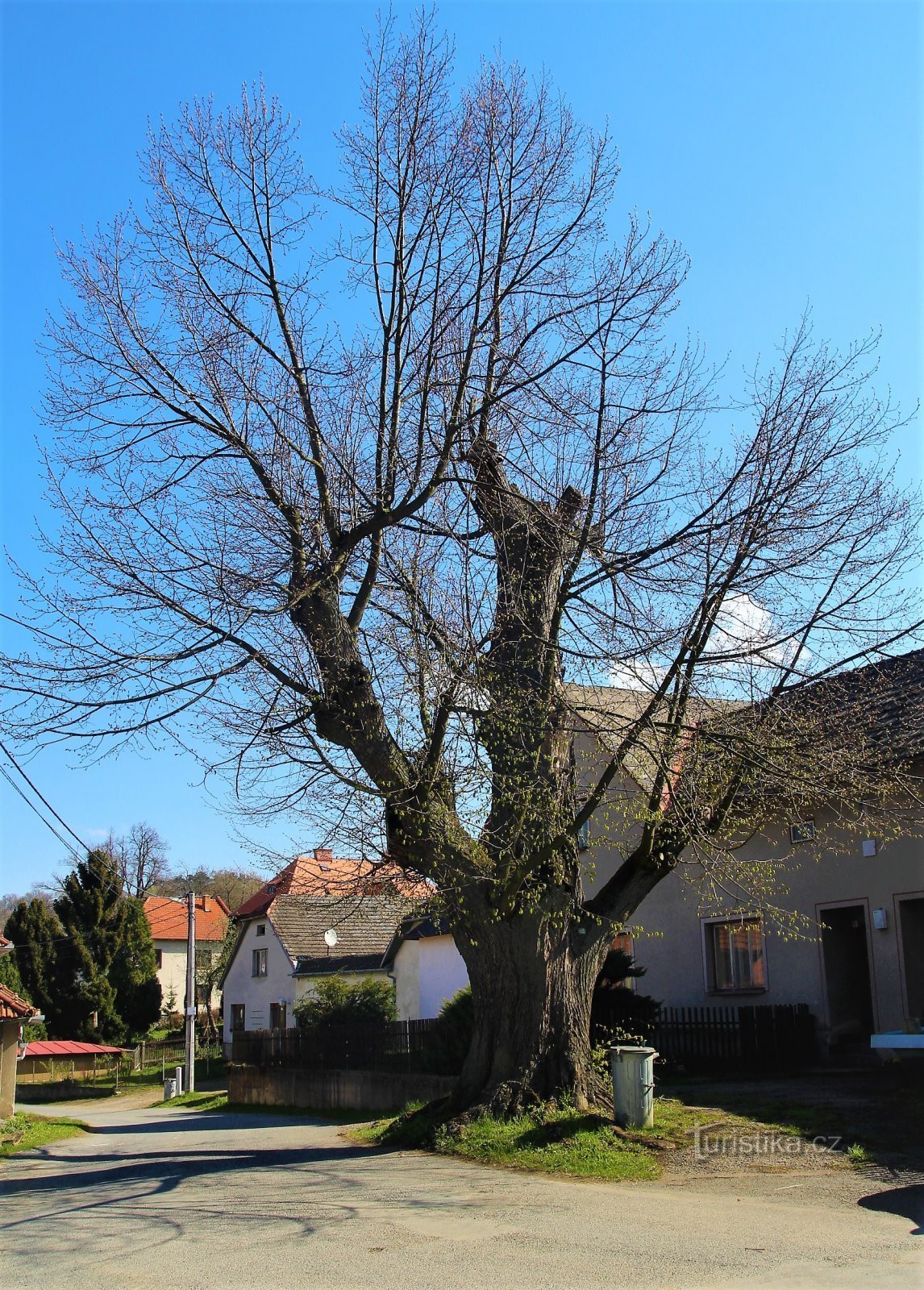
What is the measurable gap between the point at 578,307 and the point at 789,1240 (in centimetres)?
933

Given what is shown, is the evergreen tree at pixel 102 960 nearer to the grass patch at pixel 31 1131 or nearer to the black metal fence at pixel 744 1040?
the grass patch at pixel 31 1131

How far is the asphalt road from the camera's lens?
680 cm

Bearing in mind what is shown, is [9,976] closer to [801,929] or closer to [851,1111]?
[801,929]

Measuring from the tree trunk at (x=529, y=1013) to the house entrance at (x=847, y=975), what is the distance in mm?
7017

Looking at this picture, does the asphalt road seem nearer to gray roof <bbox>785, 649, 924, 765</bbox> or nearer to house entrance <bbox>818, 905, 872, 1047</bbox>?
gray roof <bbox>785, 649, 924, 765</bbox>

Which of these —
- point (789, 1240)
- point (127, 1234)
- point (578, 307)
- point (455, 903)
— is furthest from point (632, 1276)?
point (578, 307)

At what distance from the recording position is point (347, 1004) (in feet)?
98.9

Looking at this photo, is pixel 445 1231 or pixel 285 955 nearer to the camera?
pixel 445 1231

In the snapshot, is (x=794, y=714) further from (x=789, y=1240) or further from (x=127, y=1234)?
(x=127, y=1234)

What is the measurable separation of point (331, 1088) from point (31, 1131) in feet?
19.4

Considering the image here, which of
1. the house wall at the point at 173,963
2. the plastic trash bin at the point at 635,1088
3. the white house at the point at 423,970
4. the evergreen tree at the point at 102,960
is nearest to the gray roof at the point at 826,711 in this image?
the plastic trash bin at the point at 635,1088

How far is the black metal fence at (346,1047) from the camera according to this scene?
20.4 metres

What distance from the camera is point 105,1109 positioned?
3444 cm

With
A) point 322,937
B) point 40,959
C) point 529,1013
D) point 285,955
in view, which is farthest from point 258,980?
point 529,1013
